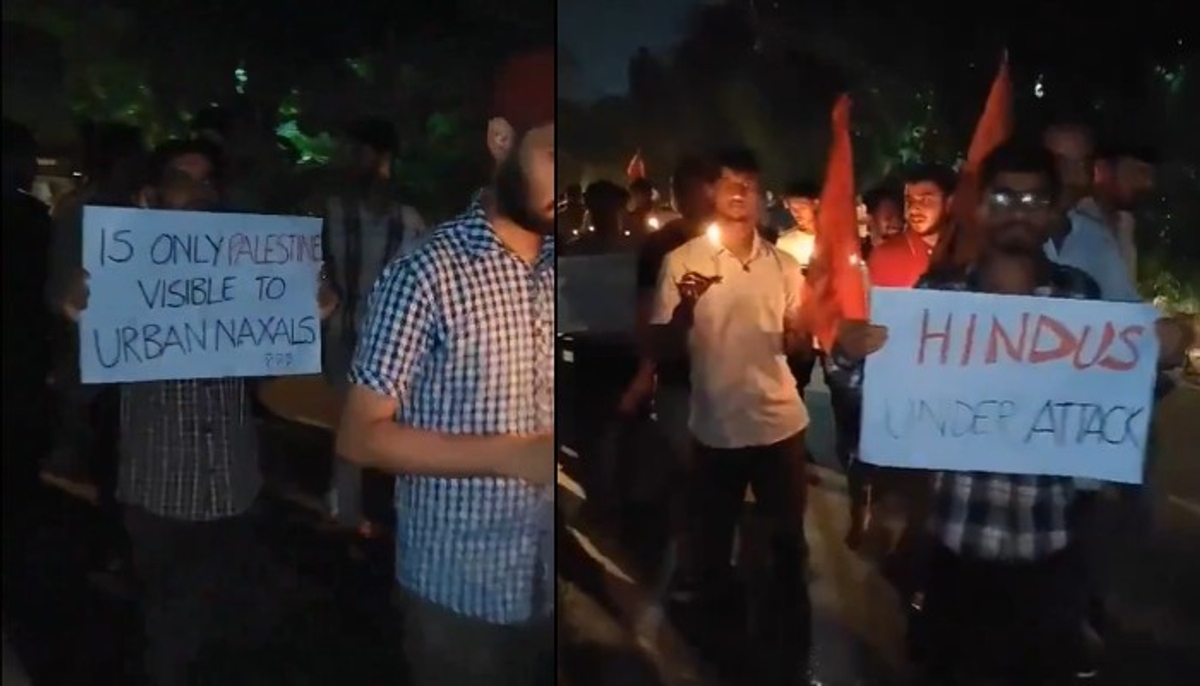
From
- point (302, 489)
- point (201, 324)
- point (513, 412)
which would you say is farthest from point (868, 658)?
→ point (201, 324)

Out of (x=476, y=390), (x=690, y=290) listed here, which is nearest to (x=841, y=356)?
(x=690, y=290)

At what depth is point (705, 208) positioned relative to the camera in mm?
2414

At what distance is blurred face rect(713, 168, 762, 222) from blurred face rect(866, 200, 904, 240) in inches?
7.5

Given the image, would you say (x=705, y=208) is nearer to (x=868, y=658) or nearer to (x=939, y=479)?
(x=939, y=479)

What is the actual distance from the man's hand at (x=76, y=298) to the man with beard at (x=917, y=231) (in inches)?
48.3

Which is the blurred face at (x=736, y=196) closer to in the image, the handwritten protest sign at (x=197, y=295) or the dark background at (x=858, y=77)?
the dark background at (x=858, y=77)

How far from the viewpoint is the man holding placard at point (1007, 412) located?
2449mm

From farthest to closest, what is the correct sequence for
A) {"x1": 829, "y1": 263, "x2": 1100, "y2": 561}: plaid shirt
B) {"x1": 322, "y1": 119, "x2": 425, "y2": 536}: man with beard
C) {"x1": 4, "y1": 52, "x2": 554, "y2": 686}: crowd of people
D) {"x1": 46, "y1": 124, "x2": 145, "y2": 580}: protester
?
{"x1": 829, "y1": 263, "x2": 1100, "y2": 561}: plaid shirt
{"x1": 322, "y1": 119, "x2": 425, "y2": 536}: man with beard
{"x1": 4, "y1": 52, "x2": 554, "y2": 686}: crowd of people
{"x1": 46, "y1": 124, "x2": 145, "y2": 580}: protester

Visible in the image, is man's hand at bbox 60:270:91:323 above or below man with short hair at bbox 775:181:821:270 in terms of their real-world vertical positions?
below

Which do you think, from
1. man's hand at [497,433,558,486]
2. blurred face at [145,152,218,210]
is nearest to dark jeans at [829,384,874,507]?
man's hand at [497,433,558,486]

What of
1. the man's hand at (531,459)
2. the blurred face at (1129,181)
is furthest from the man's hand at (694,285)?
the blurred face at (1129,181)

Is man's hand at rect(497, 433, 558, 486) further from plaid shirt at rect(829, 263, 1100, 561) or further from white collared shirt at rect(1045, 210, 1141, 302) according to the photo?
white collared shirt at rect(1045, 210, 1141, 302)

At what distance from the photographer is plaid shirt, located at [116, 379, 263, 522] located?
228 cm

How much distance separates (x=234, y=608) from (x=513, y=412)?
1.81ft
